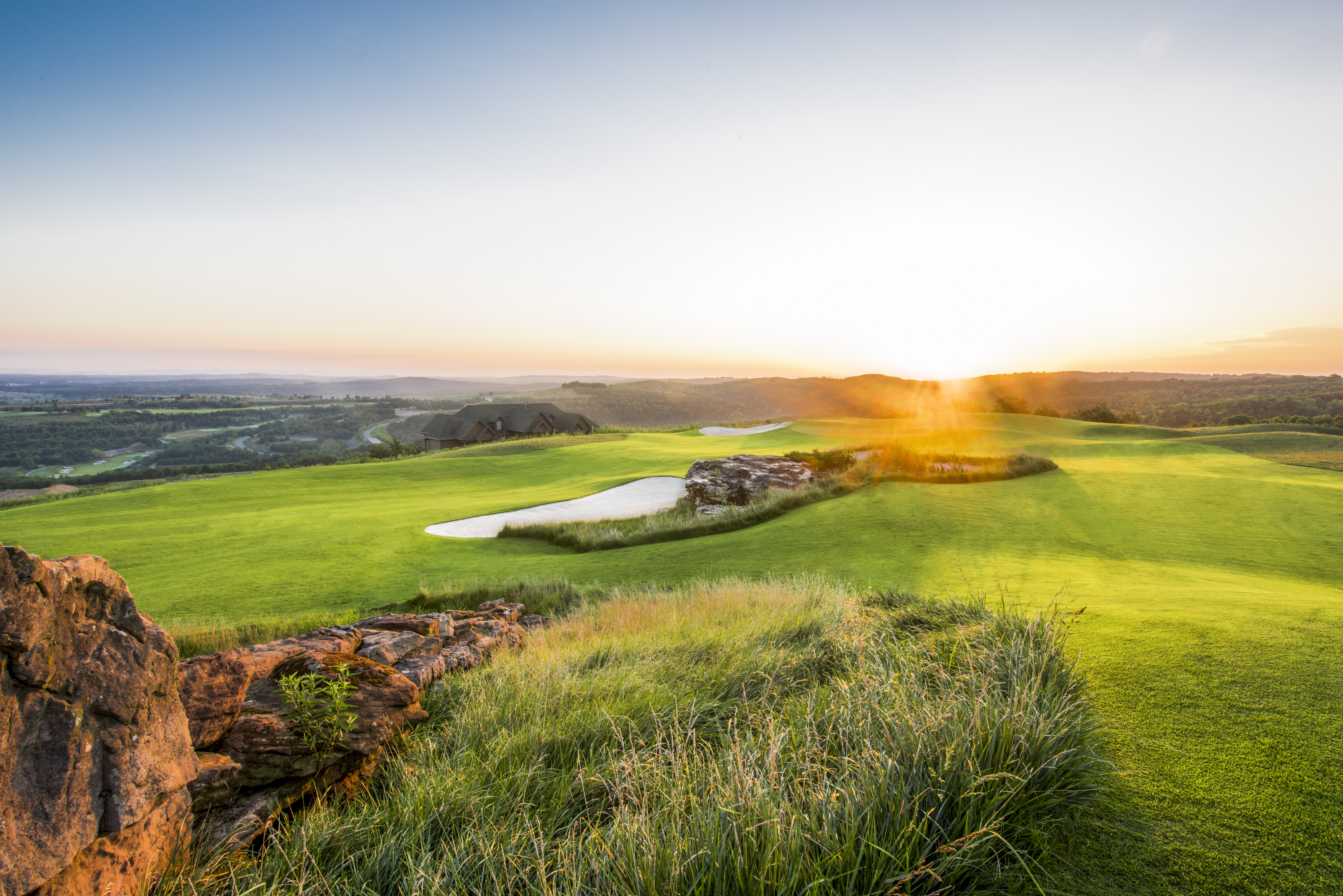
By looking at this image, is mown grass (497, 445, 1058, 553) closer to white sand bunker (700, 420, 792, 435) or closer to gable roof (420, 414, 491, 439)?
white sand bunker (700, 420, 792, 435)

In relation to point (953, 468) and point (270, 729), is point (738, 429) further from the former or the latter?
point (270, 729)

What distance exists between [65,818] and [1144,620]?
6.17 metres

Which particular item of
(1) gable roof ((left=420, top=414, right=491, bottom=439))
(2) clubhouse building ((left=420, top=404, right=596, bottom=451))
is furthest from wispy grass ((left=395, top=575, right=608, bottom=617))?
(1) gable roof ((left=420, top=414, right=491, bottom=439))

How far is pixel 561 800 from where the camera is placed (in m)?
2.91

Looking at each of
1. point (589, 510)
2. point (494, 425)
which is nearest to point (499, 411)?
point (494, 425)

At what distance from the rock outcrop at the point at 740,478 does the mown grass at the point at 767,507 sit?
588 mm

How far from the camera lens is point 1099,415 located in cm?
3659

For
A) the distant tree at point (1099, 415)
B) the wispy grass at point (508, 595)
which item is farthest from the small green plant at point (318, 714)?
the distant tree at point (1099, 415)

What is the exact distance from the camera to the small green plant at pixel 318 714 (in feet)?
10.4

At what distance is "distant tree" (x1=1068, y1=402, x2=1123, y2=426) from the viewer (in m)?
36.4

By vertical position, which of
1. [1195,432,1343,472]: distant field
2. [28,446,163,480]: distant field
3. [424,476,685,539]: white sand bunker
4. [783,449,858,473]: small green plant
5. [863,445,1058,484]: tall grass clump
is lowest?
[28,446,163,480]: distant field

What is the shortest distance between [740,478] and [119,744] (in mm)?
14994

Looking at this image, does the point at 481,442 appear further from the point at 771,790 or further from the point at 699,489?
the point at 771,790

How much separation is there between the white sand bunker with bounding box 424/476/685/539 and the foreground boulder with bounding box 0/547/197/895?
1167 cm
